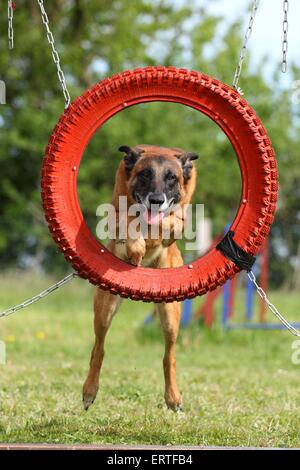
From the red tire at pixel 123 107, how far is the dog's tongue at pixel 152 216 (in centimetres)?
31

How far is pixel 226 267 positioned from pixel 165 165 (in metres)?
0.75

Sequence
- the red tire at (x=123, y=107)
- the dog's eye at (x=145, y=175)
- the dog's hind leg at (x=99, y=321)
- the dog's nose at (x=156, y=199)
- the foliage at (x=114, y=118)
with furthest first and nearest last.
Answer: the foliage at (x=114, y=118), the dog's hind leg at (x=99, y=321), the dog's eye at (x=145, y=175), the dog's nose at (x=156, y=199), the red tire at (x=123, y=107)

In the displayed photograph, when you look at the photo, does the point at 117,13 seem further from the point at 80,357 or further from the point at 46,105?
the point at 80,357

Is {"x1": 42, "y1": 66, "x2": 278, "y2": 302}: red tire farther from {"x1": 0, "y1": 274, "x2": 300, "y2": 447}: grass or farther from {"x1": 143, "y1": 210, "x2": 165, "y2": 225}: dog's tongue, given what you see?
{"x1": 0, "y1": 274, "x2": 300, "y2": 447}: grass

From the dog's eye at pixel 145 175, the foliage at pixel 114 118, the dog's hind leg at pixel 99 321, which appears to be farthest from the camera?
the foliage at pixel 114 118

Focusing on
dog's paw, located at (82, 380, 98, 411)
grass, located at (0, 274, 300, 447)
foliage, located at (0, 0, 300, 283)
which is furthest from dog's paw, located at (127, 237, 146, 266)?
foliage, located at (0, 0, 300, 283)

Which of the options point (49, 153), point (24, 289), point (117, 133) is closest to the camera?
point (49, 153)

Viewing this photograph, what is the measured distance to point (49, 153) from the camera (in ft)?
15.1

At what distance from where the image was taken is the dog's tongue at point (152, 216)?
185 inches

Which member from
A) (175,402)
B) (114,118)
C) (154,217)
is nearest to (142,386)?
(175,402)

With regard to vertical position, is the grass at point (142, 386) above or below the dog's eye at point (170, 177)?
below

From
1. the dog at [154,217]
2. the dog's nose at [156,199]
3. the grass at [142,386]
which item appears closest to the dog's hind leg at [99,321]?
the dog at [154,217]

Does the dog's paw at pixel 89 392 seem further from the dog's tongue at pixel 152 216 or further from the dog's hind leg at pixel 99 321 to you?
the dog's tongue at pixel 152 216
